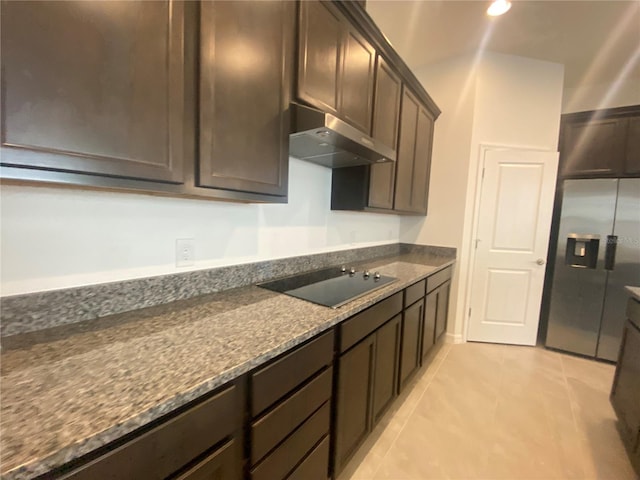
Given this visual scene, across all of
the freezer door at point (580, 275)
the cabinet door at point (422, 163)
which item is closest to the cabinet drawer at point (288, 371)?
the cabinet door at point (422, 163)

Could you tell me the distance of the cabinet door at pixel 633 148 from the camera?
2.67 metres

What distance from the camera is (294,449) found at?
3.39ft

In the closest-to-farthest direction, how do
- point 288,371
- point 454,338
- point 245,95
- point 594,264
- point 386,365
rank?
point 288,371, point 245,95, point 386,365, point 594,264, point 454,338

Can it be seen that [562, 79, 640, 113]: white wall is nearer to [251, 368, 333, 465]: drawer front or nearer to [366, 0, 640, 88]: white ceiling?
[366, 0, 640, 88]: white ceiling

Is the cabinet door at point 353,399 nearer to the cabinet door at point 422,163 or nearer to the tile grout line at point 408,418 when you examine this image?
the tile grout line at point 408,418

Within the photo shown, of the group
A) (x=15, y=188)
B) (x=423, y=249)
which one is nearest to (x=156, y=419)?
(x=15, y=188)

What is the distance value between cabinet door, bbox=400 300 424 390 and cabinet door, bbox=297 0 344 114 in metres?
1.40

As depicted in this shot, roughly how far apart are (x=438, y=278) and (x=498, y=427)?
1.12 metres

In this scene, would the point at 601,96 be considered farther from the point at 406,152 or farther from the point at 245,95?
the point at 245,95

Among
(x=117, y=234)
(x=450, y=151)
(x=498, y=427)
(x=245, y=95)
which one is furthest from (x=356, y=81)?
(x=498, y=427)

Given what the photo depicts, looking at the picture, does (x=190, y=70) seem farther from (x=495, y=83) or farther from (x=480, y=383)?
(x=495, y=83)

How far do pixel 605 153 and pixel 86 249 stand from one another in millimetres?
4171

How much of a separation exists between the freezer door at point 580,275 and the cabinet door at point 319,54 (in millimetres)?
2729

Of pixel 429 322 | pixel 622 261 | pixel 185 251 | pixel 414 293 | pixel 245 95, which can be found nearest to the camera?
pixel 245 95
